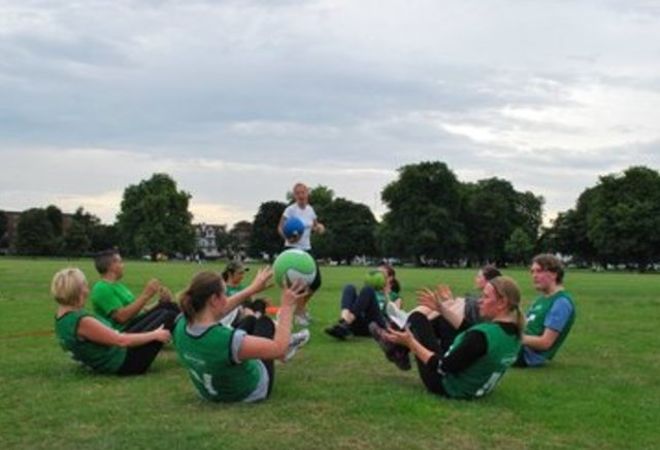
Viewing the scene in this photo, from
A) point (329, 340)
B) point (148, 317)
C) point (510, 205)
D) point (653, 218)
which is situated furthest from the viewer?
point (510, 205)

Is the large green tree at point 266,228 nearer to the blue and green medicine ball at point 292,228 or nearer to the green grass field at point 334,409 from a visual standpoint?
the blue and green medicine ball at point 292,228

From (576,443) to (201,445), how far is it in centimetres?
363

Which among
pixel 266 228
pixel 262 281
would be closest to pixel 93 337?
pixel 262 281

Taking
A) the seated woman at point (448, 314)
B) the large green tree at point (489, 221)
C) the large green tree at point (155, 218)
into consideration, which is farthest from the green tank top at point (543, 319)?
the large green tree at point (155, 218)

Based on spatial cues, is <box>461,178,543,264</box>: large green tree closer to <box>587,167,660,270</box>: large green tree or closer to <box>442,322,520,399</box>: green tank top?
<box>587,167,660,270</box>: large green tree

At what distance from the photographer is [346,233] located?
181 metres

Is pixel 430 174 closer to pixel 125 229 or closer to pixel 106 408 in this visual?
pixel 125 229

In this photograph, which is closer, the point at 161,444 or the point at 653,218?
the point at 161,444

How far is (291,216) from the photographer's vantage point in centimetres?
1908

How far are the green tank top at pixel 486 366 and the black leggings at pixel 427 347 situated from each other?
13cm

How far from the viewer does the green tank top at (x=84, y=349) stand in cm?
1088

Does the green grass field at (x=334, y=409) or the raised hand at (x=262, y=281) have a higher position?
the raised hand at (x=262, y=281)

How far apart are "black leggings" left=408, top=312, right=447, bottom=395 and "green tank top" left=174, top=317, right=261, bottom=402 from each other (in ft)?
6.77

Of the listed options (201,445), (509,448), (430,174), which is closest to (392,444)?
(509,448)
